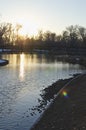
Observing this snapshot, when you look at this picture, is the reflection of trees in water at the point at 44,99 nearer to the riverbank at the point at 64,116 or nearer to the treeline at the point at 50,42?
the riverbank at the point at 64,116

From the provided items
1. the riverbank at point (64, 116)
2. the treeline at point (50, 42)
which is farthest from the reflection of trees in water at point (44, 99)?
the treeline at point (50, 42)

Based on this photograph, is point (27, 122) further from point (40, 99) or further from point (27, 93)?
point (27, 93)

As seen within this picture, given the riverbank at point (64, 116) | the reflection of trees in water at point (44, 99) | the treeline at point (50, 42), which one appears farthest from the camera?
the treeline at point (50, 42)

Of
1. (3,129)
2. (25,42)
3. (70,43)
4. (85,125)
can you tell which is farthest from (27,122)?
(25,42)

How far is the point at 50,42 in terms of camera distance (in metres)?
177

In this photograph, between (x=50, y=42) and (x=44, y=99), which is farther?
(x=50, y=42)

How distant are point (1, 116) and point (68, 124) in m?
4.88

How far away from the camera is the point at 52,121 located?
46.2 ft

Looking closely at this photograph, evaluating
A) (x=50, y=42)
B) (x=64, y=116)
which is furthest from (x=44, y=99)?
(x=50, y=42)

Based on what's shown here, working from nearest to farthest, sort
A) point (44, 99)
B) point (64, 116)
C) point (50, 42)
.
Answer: point (64, 116) → point (44, 99) → point (50, 42)

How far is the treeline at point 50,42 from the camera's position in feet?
532

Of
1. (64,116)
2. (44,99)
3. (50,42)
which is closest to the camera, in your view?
(64,116)

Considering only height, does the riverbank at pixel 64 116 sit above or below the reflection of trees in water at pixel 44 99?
above

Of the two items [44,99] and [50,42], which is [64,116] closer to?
[44,99]
